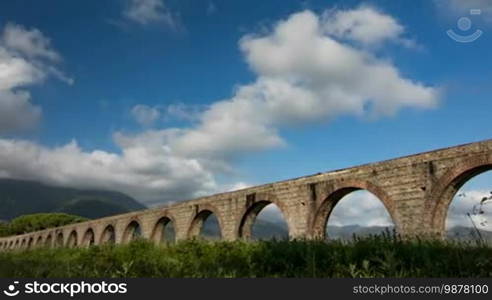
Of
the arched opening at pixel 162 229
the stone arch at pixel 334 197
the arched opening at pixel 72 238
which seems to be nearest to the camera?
the stone arch at pixel 334 197

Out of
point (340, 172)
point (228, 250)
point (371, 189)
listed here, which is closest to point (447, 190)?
point (371, 189)

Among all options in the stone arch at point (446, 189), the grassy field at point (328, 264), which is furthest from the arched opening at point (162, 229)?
the grassy field at point (328, 264)

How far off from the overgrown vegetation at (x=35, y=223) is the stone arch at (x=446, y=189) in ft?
251

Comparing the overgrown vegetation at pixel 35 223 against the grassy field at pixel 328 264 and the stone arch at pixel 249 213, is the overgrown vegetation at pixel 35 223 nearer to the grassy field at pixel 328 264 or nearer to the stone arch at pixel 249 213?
the stone arch at pixel 249 213

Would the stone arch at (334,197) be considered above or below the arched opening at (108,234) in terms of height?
above

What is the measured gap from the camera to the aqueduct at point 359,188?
1349 centimetres

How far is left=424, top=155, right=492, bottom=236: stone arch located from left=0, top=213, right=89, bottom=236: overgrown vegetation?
251 feet

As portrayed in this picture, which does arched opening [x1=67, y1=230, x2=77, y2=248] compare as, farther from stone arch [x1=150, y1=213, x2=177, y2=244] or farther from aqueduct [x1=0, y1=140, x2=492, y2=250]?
aqueduct [x1=0, y1=140, x2=492, y2=250]

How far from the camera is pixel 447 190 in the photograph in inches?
534

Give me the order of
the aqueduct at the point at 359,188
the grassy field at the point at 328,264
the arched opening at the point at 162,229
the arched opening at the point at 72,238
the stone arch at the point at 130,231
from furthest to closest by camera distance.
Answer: the arched opening at the point at 72,238, the stone arch at the point at 130,231, the arched opening at the point at 162,229, the aqueduct at the point at 359,188, the grassy field at the point at 328,264

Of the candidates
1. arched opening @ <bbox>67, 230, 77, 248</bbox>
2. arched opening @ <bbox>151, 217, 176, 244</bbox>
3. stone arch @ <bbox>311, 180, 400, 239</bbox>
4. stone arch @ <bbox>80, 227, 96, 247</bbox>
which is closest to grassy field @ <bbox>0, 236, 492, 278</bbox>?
stone arch @ <bbox>311, 180, 400, 239</bbox>

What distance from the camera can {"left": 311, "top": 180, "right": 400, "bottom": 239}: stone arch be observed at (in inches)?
605

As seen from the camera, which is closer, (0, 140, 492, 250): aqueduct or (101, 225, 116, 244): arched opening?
(0, 140, 492, 250): aqueduct

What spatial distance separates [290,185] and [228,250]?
11.2 m
